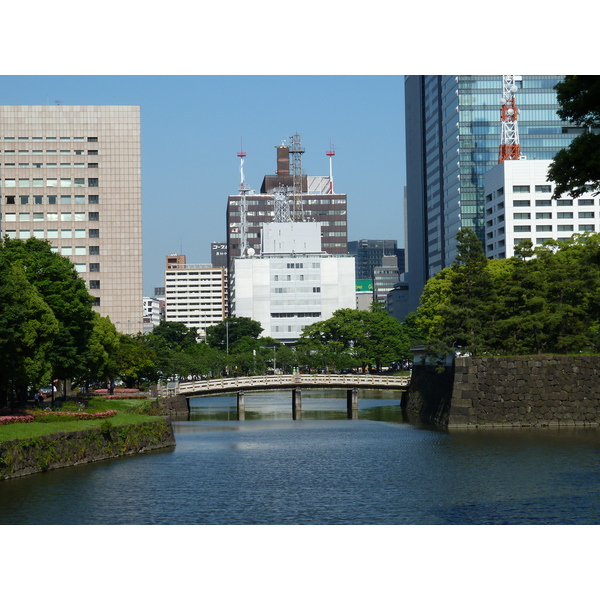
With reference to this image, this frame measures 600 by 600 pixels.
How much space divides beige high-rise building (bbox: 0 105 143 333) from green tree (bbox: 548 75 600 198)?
109 m

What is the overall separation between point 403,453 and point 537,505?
19.0 metres

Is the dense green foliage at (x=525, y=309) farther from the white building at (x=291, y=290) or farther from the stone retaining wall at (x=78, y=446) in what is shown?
the white building at (x=291, y=290)

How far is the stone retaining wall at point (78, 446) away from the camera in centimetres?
4234

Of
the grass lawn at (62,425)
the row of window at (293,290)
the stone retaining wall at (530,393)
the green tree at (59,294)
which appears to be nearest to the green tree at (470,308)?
the stone retaining wall at (530,393)

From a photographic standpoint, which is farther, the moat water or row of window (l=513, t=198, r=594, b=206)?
row of window (l=513, t=198, r=594, b=206)

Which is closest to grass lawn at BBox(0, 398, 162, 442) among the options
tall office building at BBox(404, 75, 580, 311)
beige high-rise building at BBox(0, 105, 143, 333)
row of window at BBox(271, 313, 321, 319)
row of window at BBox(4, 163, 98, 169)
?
beige high-rise building at BBox(0, 105, 143, 333)

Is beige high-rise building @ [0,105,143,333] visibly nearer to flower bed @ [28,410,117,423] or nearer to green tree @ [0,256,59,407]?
green tree @ [0,256,59,407]

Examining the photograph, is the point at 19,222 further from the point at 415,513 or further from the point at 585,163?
the point at 585,163

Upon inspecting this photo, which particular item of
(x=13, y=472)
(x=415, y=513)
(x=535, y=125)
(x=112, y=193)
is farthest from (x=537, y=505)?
(x=535, y=125)

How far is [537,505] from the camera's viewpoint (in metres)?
36.2

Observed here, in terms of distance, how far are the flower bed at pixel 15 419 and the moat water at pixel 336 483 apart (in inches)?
182

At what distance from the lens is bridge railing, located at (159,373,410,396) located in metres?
93.9

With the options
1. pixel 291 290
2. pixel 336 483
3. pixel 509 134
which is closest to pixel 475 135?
pixel 509 134

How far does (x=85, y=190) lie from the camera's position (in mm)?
131750
